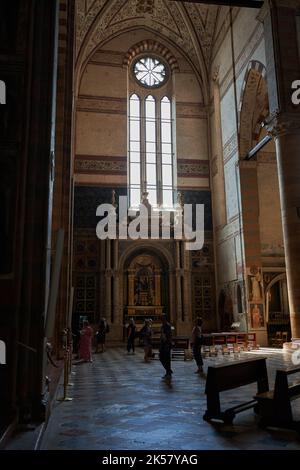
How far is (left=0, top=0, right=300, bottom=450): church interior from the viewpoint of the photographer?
460 cm

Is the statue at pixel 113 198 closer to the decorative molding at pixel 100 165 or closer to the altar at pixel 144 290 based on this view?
the decorative molding at pixel 100 165

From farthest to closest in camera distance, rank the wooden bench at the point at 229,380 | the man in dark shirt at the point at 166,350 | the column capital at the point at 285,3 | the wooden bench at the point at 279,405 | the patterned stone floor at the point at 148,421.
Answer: the column capital at the point at 285,3, the man in dark shirt at the point at 166,350, the wooden bench at the point at 229,380, the wooden bench at the point at 279,405, the patterned stone floor at the point at 148,421

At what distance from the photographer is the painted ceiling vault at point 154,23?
73.5ft

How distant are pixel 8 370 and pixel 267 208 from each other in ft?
58.9

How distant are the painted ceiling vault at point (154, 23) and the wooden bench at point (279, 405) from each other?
21.3 meters

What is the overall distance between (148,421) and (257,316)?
542 inches

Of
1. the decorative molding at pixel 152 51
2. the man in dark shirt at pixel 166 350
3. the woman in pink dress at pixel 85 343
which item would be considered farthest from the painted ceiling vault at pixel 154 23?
the man in dark shirt at pixel 166 350

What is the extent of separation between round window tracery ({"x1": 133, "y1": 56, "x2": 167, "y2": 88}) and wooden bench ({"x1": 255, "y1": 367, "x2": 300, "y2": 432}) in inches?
871

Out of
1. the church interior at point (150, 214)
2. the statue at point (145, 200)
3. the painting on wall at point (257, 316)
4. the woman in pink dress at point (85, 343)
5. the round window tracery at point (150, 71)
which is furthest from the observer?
the round window tracery at point (150, 71)

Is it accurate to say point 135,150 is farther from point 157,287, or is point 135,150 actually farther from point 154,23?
point 157,287

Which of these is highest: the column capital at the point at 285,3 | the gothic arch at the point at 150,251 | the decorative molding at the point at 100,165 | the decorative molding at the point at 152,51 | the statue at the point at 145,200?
the decorative molding at the point at 152,51

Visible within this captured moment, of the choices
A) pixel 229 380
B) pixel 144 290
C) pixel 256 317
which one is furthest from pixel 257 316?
pixel 229 380

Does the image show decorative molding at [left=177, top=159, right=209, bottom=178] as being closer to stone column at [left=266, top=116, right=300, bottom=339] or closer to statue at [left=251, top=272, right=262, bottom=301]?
statue at [left=251, top=272, right=262, bottom=301]

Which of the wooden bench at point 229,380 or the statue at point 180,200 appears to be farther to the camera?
the statue at point 180,200
